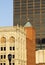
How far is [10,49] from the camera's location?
484 feet

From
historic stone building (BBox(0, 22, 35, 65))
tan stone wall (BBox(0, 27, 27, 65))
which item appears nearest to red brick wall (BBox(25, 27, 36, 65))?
historic stone building (BBox(0, 22, 35, 65))

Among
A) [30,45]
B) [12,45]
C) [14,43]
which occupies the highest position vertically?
[14,43]

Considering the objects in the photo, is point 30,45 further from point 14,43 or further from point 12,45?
point 12,45

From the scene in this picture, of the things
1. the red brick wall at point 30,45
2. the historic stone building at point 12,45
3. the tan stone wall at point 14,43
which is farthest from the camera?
the red brick wall at point 30,45

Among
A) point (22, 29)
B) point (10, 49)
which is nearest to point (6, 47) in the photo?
point (10, 49)

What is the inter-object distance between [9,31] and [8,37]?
8.34 feet

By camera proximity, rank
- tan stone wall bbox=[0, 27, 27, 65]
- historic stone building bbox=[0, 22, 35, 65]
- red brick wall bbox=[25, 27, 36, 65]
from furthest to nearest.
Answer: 1. red brick wall bbox=[25, 27, 36, 65]
2. tan stone wall bbox=[0, 27, 27, 65]
3. historic stone building bbox=[0, 22, 35, 65]

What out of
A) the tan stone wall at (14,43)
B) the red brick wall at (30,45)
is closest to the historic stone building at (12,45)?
the tan stone wall at (14,43)

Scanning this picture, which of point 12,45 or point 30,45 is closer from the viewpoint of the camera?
point 12,45

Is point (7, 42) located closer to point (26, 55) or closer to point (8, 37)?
point (8, 37)

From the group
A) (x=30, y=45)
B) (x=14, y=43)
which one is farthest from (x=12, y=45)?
(x=30, y=45)

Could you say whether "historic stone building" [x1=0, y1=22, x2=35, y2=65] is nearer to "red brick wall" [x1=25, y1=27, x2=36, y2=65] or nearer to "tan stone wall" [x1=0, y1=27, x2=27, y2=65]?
"tan stone wall" [x1=0, y1=27, x2=27, y2=65]

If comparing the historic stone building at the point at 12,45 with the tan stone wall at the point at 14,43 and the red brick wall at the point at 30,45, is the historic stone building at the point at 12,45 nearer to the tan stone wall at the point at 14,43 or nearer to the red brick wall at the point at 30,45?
the tan stone wall at the point at 14,43

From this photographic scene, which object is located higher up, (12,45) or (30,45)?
(12,45)
